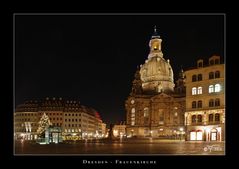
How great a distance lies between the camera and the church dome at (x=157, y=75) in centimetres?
7550

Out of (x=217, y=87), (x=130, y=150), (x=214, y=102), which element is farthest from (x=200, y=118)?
(x=130, y=150)

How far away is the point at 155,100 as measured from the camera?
7119 centimetres

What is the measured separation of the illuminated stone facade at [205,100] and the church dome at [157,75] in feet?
151

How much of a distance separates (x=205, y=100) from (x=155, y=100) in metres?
45.4

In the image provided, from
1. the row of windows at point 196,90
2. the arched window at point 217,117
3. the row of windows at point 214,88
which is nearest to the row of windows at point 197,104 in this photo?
the row of windows at point 196,90

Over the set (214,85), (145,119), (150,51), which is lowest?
(145,119)

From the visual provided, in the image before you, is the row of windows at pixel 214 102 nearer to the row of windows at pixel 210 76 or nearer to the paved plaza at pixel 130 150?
the row of windows at pixel 210 76

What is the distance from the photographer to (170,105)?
226 feet
